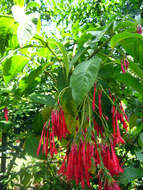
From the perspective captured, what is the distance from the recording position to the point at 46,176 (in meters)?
0.92

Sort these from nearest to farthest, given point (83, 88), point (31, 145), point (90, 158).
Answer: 1. point (83, 88)
2. point (90, 158)
3. point (31, 145)

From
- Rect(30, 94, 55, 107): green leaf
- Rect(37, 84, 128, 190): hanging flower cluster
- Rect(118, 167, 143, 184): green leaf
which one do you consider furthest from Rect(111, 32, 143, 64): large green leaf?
Rect(118, 167, 143, 184): green leaf

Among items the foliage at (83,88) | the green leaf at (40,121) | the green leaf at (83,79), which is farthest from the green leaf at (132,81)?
the green leaf at (40,121)

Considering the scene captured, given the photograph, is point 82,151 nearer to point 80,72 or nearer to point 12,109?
point 80,72

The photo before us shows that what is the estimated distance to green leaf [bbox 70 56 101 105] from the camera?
0.34 meters

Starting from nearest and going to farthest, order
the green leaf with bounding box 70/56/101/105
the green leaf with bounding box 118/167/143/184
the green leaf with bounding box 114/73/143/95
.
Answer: the green leaf with bounding box 70/56/101/105
the green leaf with bounding box 114/73/143/95
the green leaf with bounding box 118/167/143/184

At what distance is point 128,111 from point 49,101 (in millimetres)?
567

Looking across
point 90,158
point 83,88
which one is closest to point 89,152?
point 90,158

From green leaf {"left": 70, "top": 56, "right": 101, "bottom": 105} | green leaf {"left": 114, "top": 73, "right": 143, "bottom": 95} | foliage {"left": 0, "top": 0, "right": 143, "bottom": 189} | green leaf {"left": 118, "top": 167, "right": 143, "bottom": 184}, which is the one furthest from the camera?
green leaf {"left": 118, "top": 167, "right": 143, "bottom": 184}

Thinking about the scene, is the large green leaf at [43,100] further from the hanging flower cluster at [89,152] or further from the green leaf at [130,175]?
the green leaf at [130,175]

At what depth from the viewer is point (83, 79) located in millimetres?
362

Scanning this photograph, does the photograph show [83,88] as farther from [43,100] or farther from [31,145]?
[31,145]

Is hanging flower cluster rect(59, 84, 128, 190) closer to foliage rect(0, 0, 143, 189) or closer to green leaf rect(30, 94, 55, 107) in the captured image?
foliage rect(0, 0, 143, 189)

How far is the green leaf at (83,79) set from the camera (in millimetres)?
342
